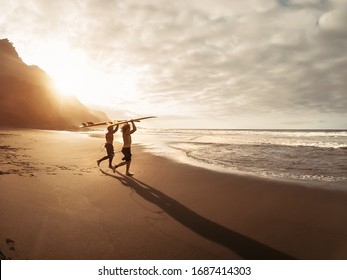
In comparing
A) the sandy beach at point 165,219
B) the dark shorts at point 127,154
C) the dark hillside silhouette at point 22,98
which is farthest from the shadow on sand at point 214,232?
the dark hillside silhouette at point 22,98

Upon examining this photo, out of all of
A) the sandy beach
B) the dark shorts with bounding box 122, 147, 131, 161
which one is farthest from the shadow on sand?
the dark shorts with bounding box 122, 147, 131, 161

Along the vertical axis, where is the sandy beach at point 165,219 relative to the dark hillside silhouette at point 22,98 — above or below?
below

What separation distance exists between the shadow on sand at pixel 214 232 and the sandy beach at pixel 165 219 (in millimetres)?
17

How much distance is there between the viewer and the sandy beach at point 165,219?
14.1 feet

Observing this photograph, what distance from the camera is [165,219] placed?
5719mm

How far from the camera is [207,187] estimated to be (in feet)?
28.5

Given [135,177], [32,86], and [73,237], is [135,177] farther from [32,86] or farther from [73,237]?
[32,86]

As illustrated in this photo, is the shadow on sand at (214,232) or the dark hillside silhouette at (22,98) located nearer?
Answer: the shadow on sand at (214,232)

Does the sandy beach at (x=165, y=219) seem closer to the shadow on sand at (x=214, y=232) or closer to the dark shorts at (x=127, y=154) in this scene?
the shadow on sand at (x=214, y=232)

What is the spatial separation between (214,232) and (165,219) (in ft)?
3.77

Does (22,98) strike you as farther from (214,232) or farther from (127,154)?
(214,232)

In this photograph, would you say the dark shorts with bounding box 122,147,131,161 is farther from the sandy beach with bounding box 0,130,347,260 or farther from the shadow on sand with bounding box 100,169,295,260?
the shadow on sand with bounding box 100,169,295,260

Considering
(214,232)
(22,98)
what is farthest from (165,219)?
(22,98)
